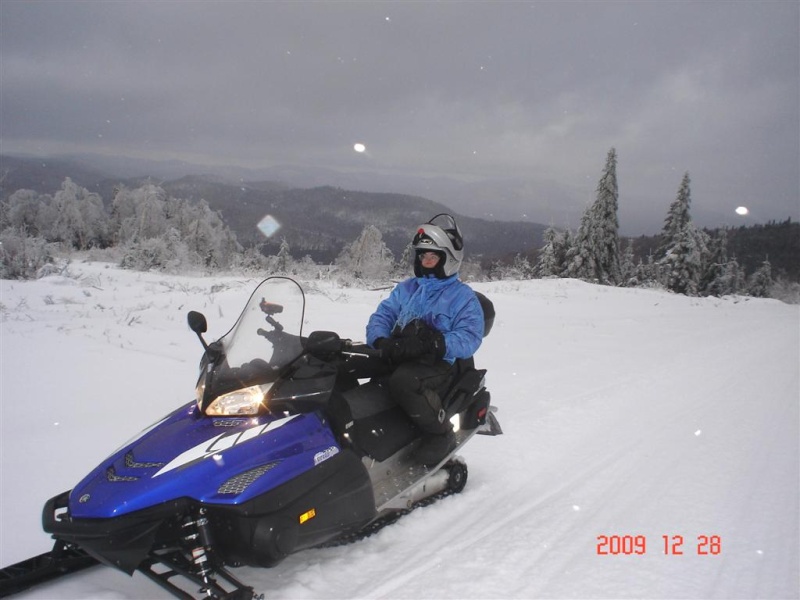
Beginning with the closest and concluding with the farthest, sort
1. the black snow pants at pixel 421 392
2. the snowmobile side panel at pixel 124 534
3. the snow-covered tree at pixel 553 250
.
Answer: the snowmobile side panel at pixel 124 534, the black snow pants at pixel 421 392, the snow-covered tree at pixel 553 250

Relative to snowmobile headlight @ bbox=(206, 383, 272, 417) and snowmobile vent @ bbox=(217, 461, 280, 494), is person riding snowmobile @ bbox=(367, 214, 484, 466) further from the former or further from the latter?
snowmobile vent @ bbox=(217, 461, 280, 494)

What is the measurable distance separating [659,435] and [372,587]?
3784 millimetres

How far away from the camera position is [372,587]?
2910mm

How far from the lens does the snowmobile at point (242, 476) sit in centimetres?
240

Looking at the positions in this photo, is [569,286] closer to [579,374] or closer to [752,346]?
[752,346]

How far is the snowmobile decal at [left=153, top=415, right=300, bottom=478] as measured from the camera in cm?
251

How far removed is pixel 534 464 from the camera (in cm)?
466

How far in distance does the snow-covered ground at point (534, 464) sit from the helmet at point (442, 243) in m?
1.76

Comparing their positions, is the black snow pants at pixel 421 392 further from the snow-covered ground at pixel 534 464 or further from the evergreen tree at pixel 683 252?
the evergreen tree at pixel 683 252

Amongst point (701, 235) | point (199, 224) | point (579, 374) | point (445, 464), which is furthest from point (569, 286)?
point (199, 224)

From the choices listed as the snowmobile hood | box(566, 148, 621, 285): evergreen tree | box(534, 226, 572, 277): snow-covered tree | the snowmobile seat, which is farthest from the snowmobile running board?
box(534, 226, 572, 277): snow-covered tree
